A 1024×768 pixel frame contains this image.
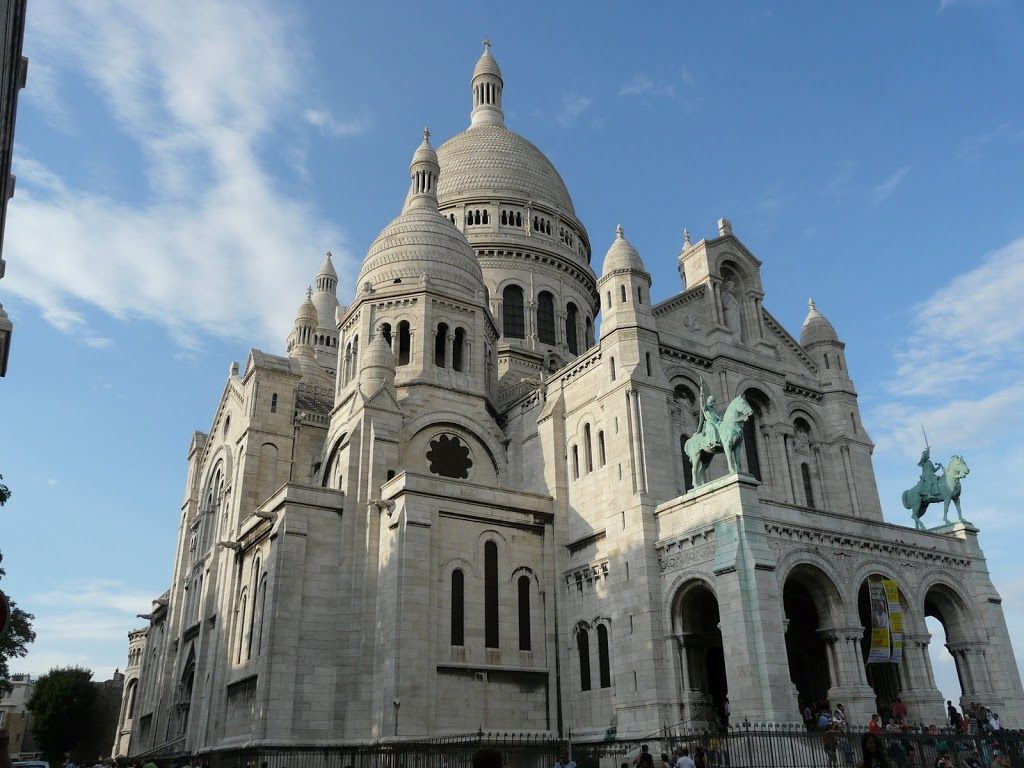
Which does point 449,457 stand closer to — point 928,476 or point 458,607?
point 458,607

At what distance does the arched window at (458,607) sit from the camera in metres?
31.6

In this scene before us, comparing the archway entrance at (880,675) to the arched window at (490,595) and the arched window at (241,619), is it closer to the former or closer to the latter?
the arched window at (490,595)

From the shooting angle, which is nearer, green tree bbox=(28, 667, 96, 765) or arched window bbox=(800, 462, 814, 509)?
arched window bbox=(800, 462, 814, 509)

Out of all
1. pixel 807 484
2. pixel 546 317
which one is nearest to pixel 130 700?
pixel 546 317

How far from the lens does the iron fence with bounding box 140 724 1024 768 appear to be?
73.3 feet

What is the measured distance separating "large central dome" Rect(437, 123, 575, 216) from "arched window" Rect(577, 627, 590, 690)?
31.4 m

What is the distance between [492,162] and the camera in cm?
5756

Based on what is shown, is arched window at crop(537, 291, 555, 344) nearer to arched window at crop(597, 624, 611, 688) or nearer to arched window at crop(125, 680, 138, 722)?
arched window at crop(597, 624, 611, 688)

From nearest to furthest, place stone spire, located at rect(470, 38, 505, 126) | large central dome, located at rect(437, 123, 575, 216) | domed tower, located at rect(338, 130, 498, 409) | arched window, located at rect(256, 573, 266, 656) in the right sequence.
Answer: arched window, located at rect(256, 573, 266, 656) < domed tower, located at rect(338, 130, 498, 409) < large central dome, located at rect(437, 123, 575, 216) < stone spire, located at rect(470, 38, 505, 126)

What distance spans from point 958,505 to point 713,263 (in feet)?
45.8

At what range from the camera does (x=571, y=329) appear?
54.2 m

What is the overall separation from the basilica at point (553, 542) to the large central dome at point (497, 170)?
39.6 feet

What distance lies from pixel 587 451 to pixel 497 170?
91.6ft

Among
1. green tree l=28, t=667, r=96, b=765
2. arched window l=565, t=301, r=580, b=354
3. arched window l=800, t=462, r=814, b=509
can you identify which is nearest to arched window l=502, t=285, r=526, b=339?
arched window l=565, t=301, r=580, b=354
